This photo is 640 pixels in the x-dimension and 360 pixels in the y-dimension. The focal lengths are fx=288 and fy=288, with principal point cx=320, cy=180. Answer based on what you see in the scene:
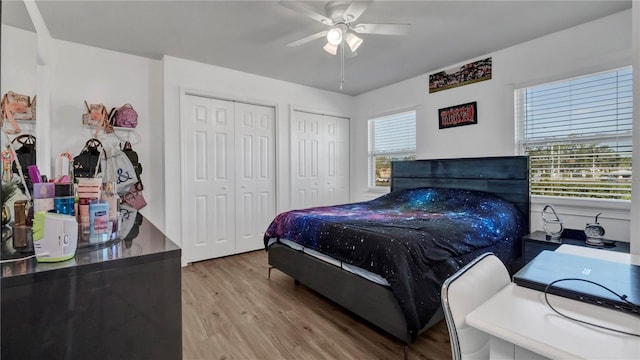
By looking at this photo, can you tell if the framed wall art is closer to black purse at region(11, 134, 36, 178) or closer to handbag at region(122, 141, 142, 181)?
handbag at region(122, 141, 142, 181)

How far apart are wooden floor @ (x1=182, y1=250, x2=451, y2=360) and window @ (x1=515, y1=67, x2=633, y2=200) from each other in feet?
6.51

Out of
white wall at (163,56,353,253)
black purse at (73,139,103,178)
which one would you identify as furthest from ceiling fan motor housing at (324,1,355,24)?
black purse at (73,139,103,178)

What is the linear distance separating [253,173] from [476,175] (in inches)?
112

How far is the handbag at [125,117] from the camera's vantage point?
10.3ft

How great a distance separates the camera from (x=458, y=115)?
3.62 meters

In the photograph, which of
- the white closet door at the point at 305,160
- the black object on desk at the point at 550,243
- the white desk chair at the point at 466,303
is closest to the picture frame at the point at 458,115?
the black object on desk at the point at 550,243

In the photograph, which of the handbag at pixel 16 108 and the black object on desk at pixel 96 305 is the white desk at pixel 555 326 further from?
the handbag at pixel 16 108

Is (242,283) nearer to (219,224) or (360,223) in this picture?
(219,224)

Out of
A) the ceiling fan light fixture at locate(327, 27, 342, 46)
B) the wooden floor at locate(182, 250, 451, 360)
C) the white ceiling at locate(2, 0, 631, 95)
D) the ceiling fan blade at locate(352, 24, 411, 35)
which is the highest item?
the white ceiling at locate(2, 0, 631, 95)

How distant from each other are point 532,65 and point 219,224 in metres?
4.04

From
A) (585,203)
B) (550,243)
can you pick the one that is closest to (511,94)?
(585,203)

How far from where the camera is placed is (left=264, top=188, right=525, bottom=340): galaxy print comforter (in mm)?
1753

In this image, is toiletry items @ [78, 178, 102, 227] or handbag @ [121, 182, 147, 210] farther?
handbag @ [121, 182, 147, 210]

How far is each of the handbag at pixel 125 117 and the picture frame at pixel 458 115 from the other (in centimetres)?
373
